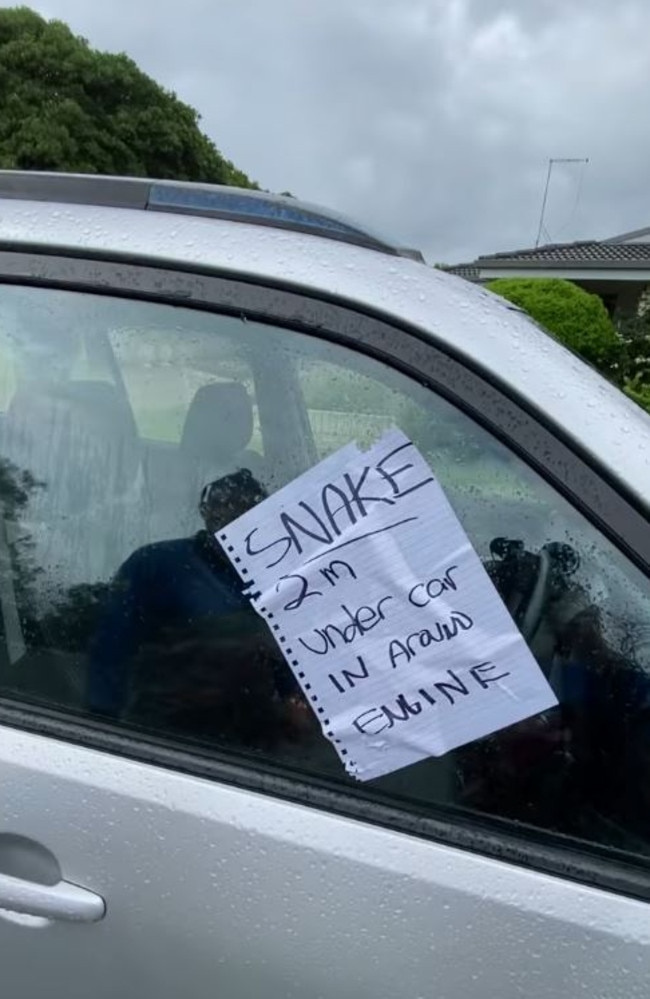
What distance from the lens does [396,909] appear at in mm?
1221

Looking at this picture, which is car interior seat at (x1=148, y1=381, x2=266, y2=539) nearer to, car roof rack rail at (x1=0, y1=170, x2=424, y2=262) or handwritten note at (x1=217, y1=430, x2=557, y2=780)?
handwritten note at (x1=217, y1=430, x2=557, y2=780)

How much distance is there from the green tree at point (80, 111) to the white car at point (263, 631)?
2296 centimetres

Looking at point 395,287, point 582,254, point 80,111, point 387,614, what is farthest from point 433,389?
point 582,254

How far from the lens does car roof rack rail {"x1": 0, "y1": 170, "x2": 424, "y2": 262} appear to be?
4.88ft

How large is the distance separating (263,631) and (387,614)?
0.58 feet

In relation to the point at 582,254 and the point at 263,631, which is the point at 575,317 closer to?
the point at 263,631

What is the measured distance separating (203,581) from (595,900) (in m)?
0.65

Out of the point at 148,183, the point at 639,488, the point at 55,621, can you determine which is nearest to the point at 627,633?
the point at 639,488

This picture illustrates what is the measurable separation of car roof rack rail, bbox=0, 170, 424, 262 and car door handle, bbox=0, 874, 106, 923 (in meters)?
0.96

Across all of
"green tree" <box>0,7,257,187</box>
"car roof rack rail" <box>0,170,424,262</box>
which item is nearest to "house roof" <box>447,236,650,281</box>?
"green tree" <box>0,7,257,187</box>

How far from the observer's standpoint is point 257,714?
1.37 meters

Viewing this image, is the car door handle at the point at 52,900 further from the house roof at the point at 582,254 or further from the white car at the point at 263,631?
the house roof at the point at 582,254

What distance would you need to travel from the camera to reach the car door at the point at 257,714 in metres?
1.22

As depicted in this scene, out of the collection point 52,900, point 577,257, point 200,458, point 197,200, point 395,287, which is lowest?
point 52,900
